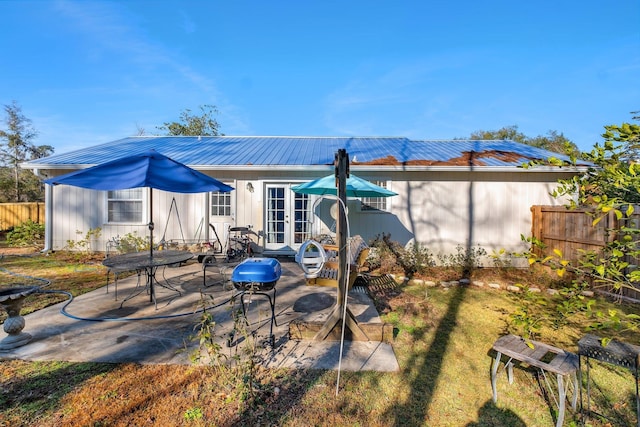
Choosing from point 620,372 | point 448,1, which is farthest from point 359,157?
point 620,372

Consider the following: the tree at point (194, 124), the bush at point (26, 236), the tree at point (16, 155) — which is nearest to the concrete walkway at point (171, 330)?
the bush at point (26, 236)

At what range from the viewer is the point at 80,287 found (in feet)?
17.7

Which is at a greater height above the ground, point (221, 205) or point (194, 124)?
point (194, 124)

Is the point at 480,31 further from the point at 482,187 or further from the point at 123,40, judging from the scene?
the point at 123,40

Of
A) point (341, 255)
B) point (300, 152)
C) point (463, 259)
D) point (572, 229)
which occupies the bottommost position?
point (463, 259)

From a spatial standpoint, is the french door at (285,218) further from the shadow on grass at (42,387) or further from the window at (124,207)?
the shadow on grass at (42,387)

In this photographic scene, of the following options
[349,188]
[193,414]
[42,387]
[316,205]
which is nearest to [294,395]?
[193,414]

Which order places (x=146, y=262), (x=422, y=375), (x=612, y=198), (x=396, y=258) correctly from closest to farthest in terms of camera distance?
1. (x=612, y=198)
2. (x=422, y=375)
3. (x=146, y=262)
4. (x=396, y=258)

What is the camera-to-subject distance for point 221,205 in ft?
28.3

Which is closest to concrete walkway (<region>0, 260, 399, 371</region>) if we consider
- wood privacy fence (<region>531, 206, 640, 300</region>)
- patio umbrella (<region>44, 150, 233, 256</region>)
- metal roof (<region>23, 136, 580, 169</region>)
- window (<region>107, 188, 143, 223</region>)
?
patio umbrella (<region>44, 150, 233, 256</region>)

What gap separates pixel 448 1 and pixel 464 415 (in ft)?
34.9

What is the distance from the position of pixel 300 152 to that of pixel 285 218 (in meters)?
2.41

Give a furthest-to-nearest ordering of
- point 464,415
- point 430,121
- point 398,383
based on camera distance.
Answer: point 430,121
point 398,383
point 464,415

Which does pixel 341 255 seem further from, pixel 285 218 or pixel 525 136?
pixel 525 136
